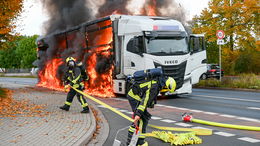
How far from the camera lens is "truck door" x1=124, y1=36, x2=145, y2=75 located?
42.9 ft

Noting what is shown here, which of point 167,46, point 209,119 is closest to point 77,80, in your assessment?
point 209,119

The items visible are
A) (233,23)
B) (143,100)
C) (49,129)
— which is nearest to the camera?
(143,100)

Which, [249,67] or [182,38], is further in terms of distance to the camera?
[249,67]

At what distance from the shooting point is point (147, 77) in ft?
17.2

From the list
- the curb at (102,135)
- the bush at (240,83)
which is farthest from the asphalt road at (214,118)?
the bush at (240,83)

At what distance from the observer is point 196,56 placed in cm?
1436

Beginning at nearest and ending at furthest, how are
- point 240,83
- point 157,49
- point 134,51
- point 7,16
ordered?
point 157,49 < point 134,51 < point 7,16 < point 240,83

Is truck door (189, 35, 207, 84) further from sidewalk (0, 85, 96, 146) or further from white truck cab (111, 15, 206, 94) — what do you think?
sidewalk (0, 85, 96, 146)

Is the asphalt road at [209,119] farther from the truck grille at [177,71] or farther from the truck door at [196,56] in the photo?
the truck door at [196,56]

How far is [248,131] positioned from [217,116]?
2.18 metres

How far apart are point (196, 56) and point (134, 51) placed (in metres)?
2.93

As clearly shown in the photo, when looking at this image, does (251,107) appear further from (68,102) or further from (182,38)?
(68,102)

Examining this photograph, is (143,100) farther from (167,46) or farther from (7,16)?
(7,16)

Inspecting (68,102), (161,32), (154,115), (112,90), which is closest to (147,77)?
(154,115)
